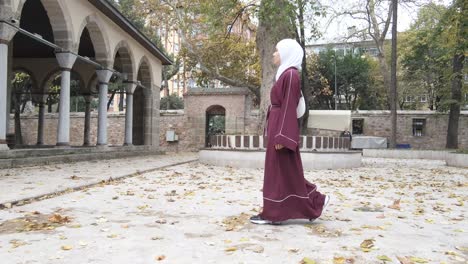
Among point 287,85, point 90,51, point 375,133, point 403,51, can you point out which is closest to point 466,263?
point 287,85

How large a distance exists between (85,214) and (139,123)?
1619cm

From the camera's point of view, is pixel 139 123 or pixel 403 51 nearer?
pixel 139 123

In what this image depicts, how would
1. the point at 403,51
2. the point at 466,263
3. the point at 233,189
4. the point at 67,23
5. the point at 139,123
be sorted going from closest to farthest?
the point at 466,263, the point at 233,189, the point at 67,23, the point at 139,123, the point at 403,51

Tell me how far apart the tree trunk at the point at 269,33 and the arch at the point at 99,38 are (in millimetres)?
5041

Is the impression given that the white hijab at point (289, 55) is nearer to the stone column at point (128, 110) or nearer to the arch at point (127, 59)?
the arch at point (127, 59)

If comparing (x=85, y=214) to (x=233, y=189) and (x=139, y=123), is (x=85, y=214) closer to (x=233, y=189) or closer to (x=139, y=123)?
(x=233, y=189)

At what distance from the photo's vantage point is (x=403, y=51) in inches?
1421

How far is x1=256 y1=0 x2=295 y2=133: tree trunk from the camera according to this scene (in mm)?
12242

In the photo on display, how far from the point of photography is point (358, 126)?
27906 mm

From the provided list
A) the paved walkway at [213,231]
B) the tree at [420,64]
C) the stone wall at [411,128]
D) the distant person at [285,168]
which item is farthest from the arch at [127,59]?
the tree at [420,64]

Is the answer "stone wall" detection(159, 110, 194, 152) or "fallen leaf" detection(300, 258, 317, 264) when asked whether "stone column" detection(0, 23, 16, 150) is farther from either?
"stone wall" detection(159, 110, 194, 152)

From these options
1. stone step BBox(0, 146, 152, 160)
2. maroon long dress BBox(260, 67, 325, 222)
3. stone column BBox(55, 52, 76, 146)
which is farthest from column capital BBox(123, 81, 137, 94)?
maroon long dress BBox(260, 67, 325, 222)

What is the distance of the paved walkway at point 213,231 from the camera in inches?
110

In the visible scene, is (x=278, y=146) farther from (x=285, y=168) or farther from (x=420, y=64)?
(x=420, y=64)
